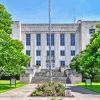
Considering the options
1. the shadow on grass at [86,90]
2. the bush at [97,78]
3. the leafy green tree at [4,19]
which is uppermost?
the leafy green tree at [4,19]

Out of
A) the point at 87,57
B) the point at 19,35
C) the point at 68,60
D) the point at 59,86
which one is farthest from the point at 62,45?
the point at 59,86

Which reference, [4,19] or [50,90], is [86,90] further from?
[4,19]

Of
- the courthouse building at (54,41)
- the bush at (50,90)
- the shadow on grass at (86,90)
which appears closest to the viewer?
the bush at (50,90)

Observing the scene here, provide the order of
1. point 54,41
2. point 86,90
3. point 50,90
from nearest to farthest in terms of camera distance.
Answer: point 50,90
point 86,90
point 54,41

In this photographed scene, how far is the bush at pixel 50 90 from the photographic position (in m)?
28.3

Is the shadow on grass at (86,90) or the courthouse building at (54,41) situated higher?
the courthouse building at (54,41)

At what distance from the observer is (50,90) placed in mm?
28594

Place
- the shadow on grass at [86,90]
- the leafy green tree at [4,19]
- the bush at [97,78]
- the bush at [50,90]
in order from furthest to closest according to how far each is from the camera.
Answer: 1. the bush at [97,78]
2. the leafy green tree at [4,19]
3. the shadow on grass at [86,90]
4. the bush at [50,90]

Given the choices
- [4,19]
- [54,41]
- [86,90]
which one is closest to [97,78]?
[4,19]

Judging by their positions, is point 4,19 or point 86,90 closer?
point 86,90

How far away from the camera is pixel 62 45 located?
84.8 metres

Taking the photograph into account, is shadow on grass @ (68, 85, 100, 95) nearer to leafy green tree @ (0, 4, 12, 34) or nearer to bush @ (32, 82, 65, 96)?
bush @ (32, 82, 65, 96)

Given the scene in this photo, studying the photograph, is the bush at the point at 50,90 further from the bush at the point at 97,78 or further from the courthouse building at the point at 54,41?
the courthouse building at the point at 54,41

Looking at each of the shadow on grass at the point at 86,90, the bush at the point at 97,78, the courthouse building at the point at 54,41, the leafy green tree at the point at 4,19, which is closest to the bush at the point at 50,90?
the shadow on grass at the point at 86,90
